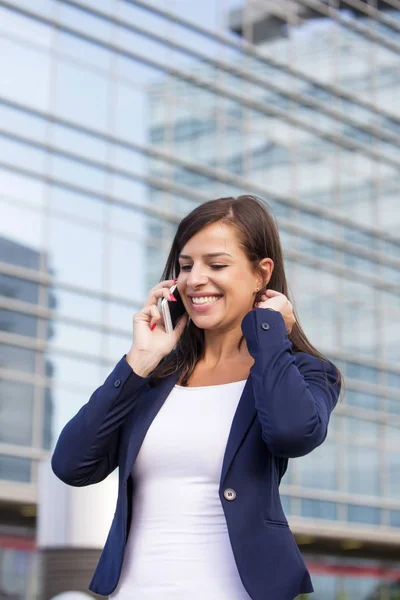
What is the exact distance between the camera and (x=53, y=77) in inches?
658

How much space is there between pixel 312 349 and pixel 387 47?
22177mm

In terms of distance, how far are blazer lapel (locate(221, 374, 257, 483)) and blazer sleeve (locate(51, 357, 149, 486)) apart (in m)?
0.24

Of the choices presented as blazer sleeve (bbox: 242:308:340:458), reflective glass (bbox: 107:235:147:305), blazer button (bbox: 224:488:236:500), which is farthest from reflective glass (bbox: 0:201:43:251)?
blazer button (bbox: 224:488:236:500)

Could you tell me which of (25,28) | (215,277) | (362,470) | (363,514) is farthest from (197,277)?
(362,470)

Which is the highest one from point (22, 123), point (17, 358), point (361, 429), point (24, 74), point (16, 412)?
point (24, 74)

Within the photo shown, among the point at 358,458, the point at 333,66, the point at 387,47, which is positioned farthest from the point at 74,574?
the point at 387,47

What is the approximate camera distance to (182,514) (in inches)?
83.4

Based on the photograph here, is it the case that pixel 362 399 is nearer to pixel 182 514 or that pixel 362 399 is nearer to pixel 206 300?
pixel 206 300

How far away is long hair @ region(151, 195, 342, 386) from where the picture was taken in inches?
92.9

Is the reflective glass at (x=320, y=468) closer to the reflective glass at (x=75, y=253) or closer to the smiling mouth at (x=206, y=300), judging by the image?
the reflective glass at (x=75, y=253)

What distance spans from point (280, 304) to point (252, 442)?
34 cm

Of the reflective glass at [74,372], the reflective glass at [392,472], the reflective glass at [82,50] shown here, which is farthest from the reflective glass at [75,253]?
the reflective glass at [392,472]

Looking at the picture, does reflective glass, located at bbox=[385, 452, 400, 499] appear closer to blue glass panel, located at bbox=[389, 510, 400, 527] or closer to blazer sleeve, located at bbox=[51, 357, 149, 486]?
blue glass panel, located at bbox=[389, 510, 400, 527]

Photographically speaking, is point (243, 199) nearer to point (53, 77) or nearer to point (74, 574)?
point (74, 574)
